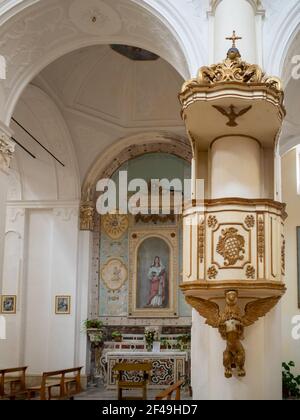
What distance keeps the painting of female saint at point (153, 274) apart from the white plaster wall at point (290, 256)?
2671 mm

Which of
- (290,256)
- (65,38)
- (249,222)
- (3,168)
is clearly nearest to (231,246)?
(249,222)

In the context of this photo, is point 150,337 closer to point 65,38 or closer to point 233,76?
point 65,38

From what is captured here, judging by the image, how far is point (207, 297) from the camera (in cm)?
709

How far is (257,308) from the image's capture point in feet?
23.2

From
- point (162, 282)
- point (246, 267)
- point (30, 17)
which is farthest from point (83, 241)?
point (246, 267)

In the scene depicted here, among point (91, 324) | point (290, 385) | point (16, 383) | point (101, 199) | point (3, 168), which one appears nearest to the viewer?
point (3, 168)

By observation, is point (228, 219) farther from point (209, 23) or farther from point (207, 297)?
point (209, 23)

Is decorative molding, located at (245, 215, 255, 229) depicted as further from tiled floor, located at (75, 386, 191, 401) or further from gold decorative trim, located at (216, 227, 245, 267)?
tiled floor, located at (75, 386, 191, 401)

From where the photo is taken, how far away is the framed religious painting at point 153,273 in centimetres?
1373

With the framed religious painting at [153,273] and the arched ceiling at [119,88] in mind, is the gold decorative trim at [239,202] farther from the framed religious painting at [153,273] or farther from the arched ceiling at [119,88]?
the arched ceiling at [119,88]

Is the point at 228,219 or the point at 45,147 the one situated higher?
the point at 45,147

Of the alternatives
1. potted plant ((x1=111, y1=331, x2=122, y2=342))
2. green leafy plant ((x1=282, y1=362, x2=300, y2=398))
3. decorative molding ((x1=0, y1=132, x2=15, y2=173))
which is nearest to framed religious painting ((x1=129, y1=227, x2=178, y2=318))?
potted plant ((x1=111, y1=331, x2=122, y2=342))

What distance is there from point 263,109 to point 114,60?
748cm

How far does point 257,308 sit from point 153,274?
696 centimetres
